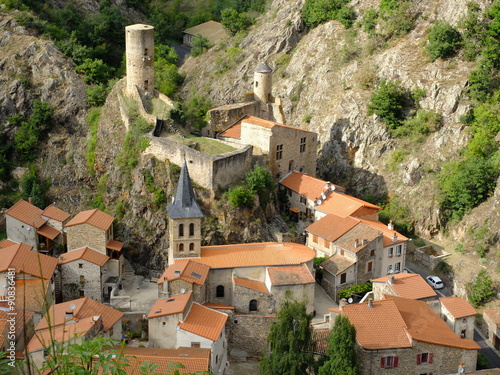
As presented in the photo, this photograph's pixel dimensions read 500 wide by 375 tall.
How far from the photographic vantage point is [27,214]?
153ft

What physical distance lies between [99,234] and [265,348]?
1359 cm

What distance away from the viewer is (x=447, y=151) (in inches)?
2090

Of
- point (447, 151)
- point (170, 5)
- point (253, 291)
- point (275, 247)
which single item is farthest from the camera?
point (170, 5)

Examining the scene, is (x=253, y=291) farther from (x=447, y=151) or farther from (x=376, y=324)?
(x=447, y=151)

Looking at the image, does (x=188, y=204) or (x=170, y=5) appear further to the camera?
(x=170, y=5)

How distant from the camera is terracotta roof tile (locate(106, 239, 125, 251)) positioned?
4428 centimetres

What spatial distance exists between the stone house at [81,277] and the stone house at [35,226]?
3.92 meters

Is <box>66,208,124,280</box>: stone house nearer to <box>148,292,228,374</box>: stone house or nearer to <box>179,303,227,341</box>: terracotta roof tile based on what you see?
<box>148,292,228,374</box>: stone house

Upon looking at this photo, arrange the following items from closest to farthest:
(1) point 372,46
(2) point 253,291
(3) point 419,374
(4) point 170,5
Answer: (3) point 419,374 → (2) point 253,291 → (1) point 372,46 → (4) point 170,5

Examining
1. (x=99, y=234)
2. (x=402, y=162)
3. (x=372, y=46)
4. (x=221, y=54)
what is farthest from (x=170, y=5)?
(x=99, y=234)

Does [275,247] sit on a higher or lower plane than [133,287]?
higher

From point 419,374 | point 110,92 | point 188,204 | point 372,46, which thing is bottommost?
point 419,374

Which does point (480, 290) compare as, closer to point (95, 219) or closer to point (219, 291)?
point (219, 291)

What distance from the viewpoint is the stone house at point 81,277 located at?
42.4m
